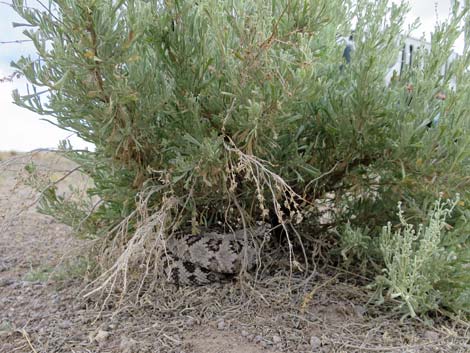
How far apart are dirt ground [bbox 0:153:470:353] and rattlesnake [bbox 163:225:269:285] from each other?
0.08 m

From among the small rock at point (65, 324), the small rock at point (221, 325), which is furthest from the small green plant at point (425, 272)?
the small rock at point (65, 324)

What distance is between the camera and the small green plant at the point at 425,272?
78.4 inches

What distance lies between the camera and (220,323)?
7.13ft

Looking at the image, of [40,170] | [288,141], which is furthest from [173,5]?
[40,170]

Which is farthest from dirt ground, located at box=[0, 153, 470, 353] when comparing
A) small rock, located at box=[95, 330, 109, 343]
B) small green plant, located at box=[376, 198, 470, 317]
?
small green plant, located at box=[376, 198, 470, 317]

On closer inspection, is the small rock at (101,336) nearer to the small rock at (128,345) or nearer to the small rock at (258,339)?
the small rock at (128,345)

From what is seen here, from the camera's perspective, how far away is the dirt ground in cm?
206

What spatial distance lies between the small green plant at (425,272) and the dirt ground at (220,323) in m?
0.11

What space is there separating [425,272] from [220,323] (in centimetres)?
93

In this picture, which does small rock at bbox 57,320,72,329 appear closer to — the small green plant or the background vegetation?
the background vegetation

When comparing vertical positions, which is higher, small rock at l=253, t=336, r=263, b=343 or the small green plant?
the small green plant

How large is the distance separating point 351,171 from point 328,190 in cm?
19

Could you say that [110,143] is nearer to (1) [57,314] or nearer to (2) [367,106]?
(1) [57,314]

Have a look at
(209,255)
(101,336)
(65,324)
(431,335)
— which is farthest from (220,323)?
(431,335)
